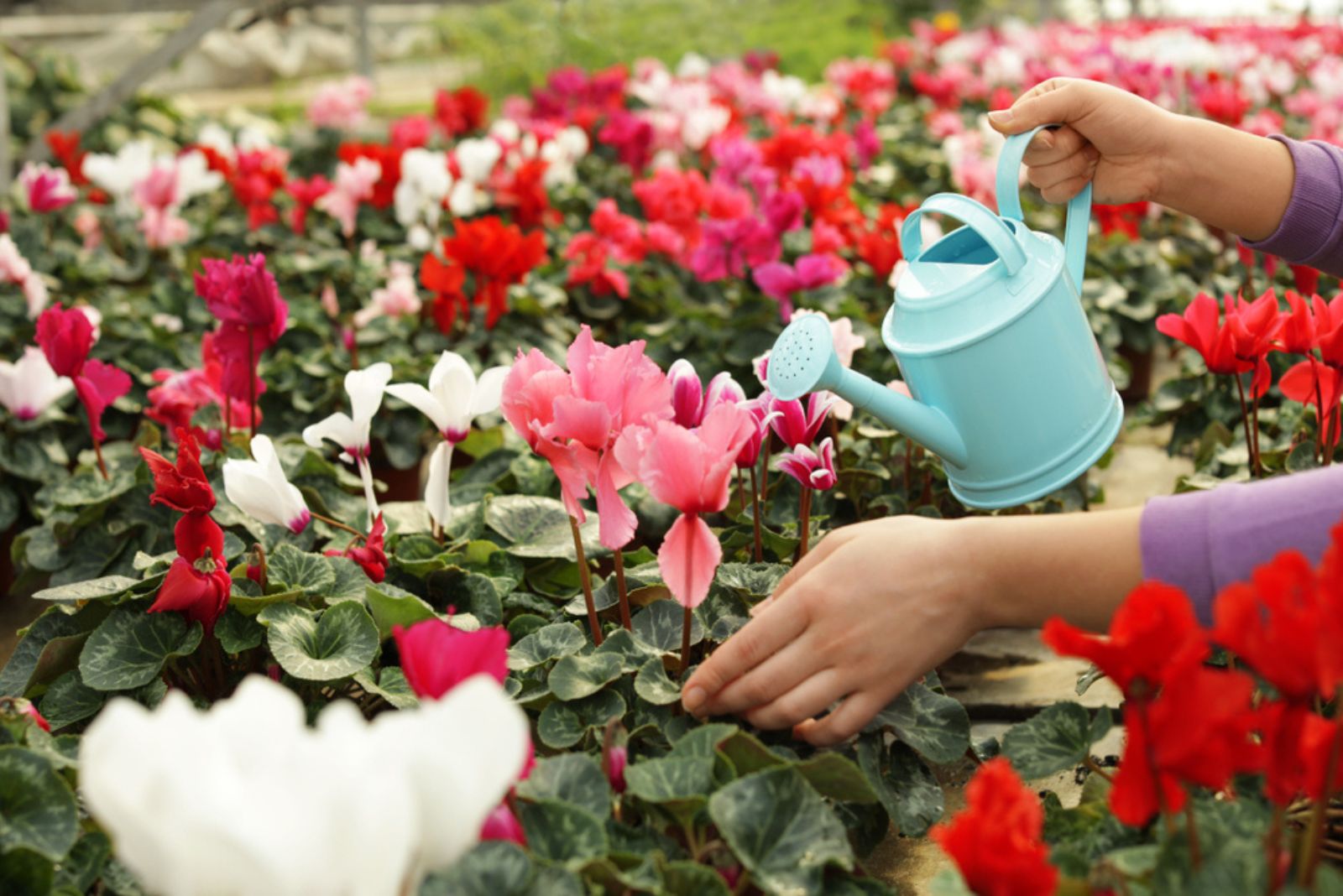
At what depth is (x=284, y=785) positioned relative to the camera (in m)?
0.69

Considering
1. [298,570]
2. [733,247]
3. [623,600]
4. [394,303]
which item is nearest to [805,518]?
[623,600]

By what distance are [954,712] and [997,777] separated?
0.48 m

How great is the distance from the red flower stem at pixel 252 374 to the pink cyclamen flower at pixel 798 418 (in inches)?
28.0

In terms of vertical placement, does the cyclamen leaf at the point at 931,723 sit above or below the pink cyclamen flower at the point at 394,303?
above

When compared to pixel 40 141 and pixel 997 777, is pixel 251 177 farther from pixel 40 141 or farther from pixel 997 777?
pixel 997 777

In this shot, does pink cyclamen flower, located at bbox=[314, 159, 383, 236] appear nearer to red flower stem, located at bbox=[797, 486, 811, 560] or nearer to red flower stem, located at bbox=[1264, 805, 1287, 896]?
red flower stem, located at bbox=[797, 486, 811, 560]

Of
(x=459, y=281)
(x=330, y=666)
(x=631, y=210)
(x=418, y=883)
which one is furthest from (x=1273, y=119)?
(x=418, y=883)

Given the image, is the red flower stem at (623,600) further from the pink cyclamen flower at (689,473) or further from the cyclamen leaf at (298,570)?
the cyclamen leaf at (298,570)

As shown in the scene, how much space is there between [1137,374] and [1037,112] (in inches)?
77.8

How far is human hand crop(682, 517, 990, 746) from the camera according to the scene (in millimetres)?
1031

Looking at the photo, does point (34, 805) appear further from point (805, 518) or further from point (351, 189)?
point (351, 189)

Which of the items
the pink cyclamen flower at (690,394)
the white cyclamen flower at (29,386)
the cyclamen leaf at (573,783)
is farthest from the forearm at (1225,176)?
the white cyclamen flower at (29,386)

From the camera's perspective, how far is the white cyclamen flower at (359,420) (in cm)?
141

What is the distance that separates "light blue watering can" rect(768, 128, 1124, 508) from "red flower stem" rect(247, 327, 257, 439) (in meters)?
0.82
